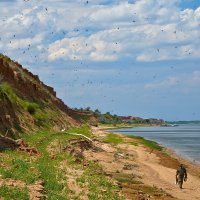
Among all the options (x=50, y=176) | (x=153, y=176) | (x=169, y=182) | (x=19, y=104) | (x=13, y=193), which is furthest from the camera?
(x=19, y=104)

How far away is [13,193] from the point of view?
20.4 metres

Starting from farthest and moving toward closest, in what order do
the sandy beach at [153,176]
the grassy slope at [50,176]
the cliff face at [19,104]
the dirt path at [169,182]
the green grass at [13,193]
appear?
the cliff face at [19,104] → the dirt path at [169,182] → the sandy beach at [153,176] → the grassy slope at [50,176] → the green grass at [13,193]

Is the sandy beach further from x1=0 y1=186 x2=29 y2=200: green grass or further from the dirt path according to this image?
A: x1=0 y1=186 x2=29 y2=200: green grass

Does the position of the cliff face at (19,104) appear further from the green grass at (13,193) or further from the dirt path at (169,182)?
the green grass at (13,193)

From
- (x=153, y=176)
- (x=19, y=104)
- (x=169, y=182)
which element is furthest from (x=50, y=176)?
(x=19, y=104)

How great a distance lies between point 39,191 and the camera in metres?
22.3

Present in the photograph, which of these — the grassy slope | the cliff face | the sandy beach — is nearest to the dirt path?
the sandy beach

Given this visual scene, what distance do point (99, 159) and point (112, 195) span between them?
18875 mm

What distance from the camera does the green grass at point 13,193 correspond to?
1994cm

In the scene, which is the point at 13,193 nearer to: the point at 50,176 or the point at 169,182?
the point at 50,176

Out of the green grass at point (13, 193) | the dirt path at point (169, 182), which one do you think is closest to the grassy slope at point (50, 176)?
the green grass at point (13, 193)

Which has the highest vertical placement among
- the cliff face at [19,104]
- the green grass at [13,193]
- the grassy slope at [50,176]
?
the cliff face at [19,104]

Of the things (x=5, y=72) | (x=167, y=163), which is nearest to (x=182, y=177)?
(x=167, y=163)

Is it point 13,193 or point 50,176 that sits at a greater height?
point 50,176
